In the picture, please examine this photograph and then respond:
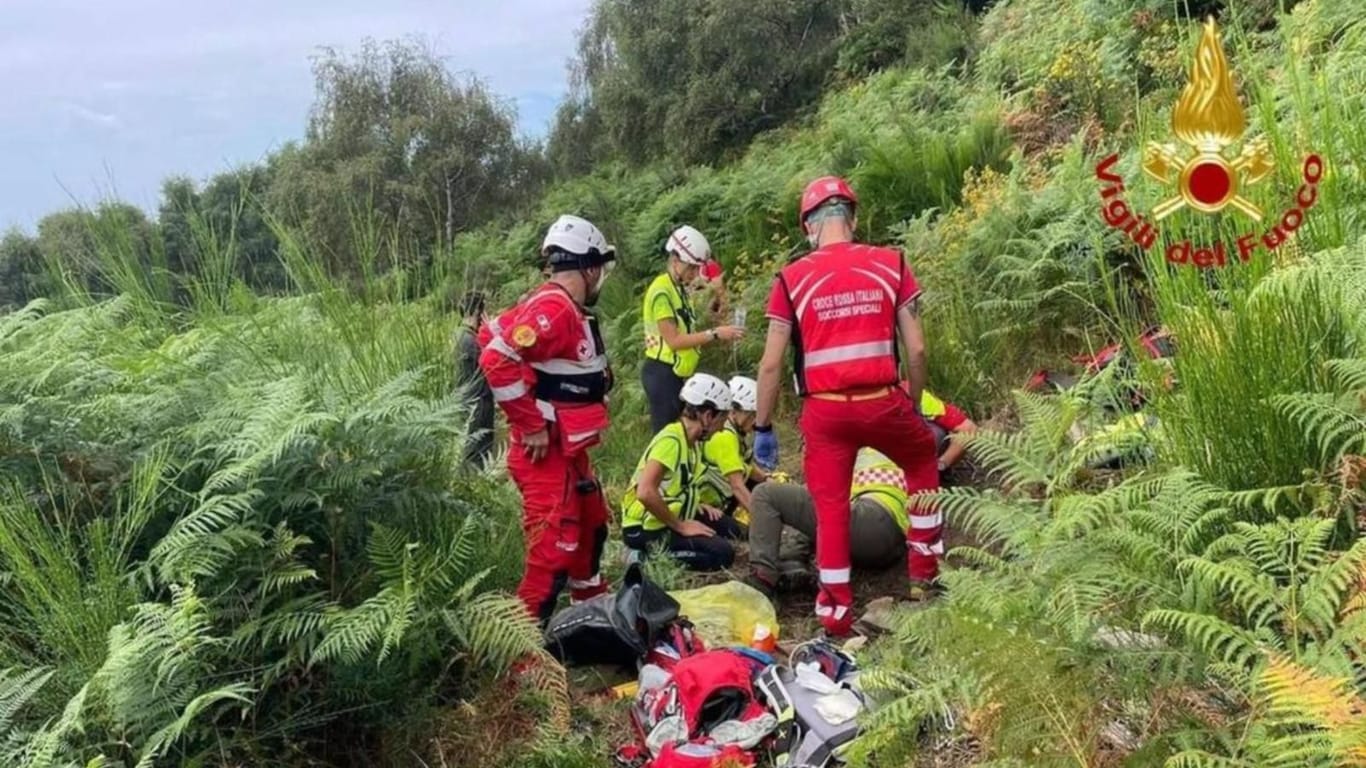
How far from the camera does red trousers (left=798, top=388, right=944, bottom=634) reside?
13.4 feet

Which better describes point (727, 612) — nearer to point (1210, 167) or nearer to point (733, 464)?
point (733, 464)

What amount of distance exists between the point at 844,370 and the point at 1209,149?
1762 mm

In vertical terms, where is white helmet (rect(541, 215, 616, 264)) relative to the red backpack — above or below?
above

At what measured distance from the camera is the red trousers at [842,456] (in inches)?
161

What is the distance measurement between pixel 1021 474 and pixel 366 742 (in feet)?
7.54

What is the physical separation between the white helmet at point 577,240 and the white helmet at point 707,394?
1.04 metres

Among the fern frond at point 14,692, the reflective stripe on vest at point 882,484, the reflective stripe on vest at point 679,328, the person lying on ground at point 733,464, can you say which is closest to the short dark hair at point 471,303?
the reflective stripe on vest at point 679,328

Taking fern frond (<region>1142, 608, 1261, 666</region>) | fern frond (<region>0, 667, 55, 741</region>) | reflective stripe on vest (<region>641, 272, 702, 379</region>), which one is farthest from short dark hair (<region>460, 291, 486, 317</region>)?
fern frond (<region>1142, 608, 1261, 666</region>)

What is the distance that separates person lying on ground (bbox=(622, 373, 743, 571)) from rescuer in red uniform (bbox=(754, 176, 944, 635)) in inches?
37.4

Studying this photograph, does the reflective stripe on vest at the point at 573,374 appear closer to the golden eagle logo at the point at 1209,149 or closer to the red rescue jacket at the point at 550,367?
the red rescue jacket at the point at 550,367

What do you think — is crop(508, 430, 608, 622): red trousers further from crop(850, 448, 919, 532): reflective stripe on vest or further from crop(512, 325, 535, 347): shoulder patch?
crop(850, 448, 919, 532): reflective stripe on vest

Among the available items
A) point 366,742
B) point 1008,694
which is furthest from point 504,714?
point 1008,694

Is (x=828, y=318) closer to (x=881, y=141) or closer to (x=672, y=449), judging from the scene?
(x=672, y=449)

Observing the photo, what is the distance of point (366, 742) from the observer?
10.5 feet
